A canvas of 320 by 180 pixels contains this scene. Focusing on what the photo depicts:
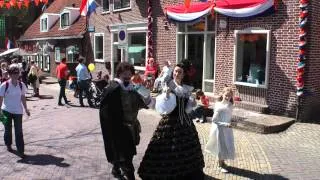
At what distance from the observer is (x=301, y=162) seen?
330 inches

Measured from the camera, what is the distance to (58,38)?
27.7 metres

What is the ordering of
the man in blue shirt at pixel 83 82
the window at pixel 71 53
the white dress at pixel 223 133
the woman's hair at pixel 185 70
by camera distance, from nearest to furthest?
1. the woman's hair at pixel 185 70
2. the white dress at pixel 223 133
3. the man in blue shirt at pixel 83 82
4. the window at pixel 71 53

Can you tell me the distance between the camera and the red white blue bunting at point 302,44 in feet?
38.7

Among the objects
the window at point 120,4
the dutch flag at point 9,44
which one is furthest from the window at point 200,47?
the dutch flag at point 9,44

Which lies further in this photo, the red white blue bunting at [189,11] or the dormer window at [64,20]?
the dormer window at [64,20]

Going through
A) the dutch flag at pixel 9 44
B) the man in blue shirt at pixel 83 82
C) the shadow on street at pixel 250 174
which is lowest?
the shadow on street at pixel 250 174

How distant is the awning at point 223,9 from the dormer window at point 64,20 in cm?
1268

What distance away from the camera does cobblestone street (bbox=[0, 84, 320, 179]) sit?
7598 millimetres

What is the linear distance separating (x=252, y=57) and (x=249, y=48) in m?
0.28

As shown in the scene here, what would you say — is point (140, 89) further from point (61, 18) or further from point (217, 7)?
point (61, 18)

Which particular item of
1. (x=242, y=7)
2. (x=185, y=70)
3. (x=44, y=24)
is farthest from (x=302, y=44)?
(x=44, y=24)

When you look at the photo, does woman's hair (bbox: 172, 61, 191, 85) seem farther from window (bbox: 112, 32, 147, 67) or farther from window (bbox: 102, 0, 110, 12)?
window (bbox: 102, 0, 110, 12)

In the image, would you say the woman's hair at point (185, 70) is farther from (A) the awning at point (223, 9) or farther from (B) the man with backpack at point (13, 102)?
(A) the awning at point (223, 9)

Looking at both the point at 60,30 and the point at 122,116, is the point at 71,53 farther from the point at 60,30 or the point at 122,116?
the point at 122,116
